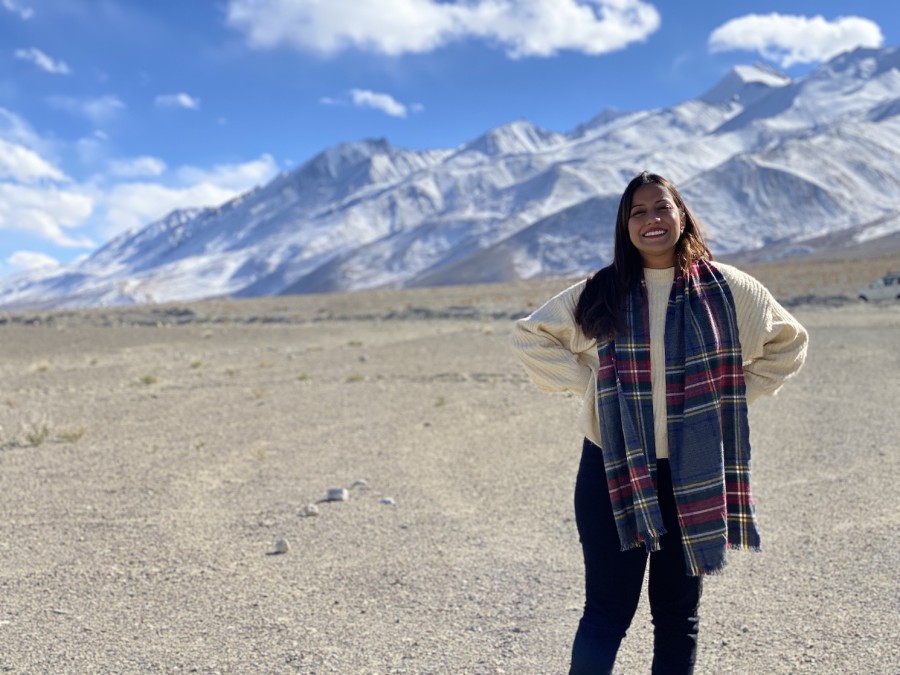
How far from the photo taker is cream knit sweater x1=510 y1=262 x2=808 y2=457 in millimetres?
2457

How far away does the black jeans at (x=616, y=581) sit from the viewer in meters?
2.49

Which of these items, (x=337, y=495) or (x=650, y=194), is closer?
(x=650, y=194)

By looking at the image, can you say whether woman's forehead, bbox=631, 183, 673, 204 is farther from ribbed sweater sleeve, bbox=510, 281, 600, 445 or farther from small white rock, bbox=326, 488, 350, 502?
small white rock, bbox=326, 488, 350, 502

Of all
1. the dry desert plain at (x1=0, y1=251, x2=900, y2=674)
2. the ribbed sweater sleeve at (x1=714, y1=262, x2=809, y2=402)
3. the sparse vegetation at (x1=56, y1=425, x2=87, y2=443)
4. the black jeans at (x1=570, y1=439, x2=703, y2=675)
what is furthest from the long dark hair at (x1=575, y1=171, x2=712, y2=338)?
the sparse vegetation at (x1=56, y1=425, x2=87, y2=443)

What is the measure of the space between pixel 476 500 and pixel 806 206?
440ft

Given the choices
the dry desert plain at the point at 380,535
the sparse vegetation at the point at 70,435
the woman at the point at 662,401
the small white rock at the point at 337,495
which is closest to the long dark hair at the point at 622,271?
the woman at the point at 662,401

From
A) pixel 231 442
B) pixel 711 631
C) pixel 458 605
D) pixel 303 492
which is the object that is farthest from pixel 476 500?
pixel 231 442

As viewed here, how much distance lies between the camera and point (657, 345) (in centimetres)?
244

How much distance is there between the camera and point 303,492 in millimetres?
6672

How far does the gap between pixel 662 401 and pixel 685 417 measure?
82mm

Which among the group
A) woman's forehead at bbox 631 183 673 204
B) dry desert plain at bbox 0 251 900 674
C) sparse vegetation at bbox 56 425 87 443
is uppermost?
woman's forehead at bbox 631 183 673 204

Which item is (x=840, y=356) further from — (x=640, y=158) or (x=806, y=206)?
(x=640, y=158)

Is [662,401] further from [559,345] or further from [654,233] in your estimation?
[654,233]

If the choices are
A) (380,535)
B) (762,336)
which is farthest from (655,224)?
(380,535)
